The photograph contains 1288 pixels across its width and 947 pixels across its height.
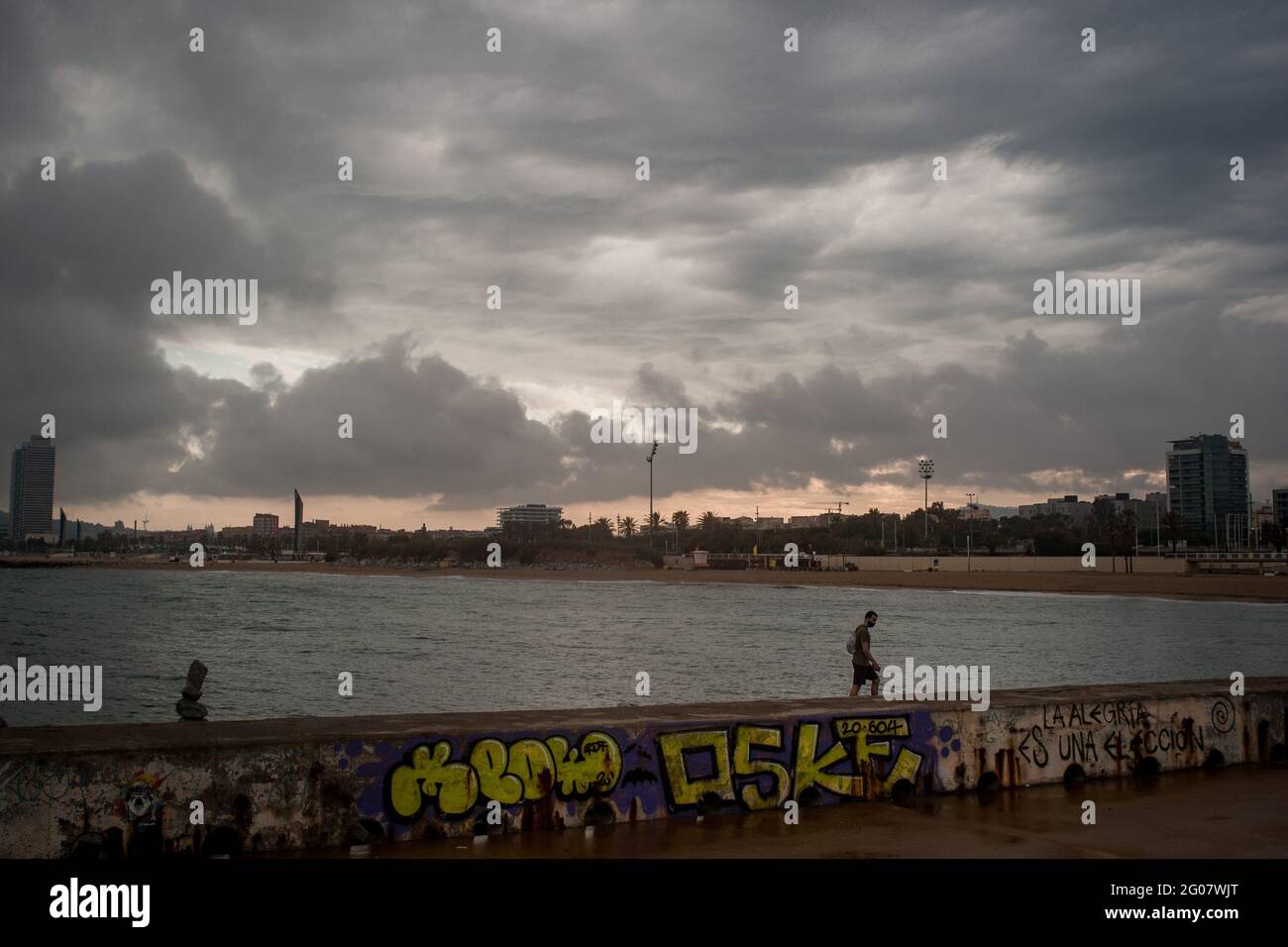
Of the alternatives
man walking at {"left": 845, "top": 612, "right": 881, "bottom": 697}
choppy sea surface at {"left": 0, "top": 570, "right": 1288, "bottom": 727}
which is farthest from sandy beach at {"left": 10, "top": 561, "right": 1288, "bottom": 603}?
man walking at {"left": 845, "top": 612, "right": 881, "bottom": 697}

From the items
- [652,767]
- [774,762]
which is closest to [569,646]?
[774,762]

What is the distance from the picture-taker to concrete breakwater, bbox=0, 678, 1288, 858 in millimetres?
7836

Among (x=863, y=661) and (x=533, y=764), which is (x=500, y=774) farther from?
(x=863, y=661)

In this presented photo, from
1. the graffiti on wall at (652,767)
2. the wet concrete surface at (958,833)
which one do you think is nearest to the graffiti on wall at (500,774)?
the graffiti on wall at (652,767)

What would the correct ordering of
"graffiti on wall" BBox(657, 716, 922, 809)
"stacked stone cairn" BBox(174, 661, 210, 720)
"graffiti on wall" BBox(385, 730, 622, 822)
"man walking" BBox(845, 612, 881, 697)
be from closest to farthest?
"graffiti on wall" BBox(385, 730, 622, 822)
"graffiti on wall" BBox(657, 716, 922, 809)
"stacked stone cairn" BBox(174, 661, 210, 720)
"man walking" BBox(845, 612, 881, 697)

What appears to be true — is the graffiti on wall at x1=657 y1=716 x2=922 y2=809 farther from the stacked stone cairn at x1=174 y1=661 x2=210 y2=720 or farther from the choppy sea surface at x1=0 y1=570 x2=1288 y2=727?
the choppy sea surface at x1=0 y1=570 x2=1288 y2=727

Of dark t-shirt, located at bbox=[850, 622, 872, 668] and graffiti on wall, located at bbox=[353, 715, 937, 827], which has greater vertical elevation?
dark t-shirt, located at bbox=[850, 622, 872, 668]

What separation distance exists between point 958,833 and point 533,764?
393 cm

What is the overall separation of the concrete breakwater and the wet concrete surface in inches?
8.9

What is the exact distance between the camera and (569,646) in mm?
51375

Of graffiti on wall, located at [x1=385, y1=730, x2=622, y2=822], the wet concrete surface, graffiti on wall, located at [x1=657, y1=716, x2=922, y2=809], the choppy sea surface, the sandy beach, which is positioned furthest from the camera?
the sandy beach

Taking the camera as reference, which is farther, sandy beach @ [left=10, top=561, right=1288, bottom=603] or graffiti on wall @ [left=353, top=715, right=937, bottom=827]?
sandy beach @ [left=10, top=561, right=1288, bottom=603]
